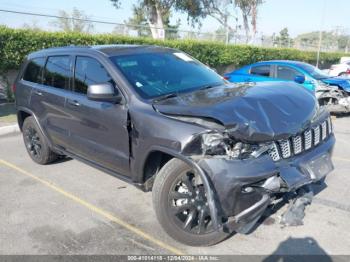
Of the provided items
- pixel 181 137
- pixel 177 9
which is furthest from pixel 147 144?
pixel 177 9

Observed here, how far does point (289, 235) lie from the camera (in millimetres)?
3691

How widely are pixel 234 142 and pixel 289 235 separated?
3.95ft

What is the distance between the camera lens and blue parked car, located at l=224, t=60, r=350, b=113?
31.7 feet

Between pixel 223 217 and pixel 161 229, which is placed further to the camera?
pixel 161 229

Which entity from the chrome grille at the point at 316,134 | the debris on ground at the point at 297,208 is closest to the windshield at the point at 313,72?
the chrome grille at the point at 316,134

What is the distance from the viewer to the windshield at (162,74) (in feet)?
13.6

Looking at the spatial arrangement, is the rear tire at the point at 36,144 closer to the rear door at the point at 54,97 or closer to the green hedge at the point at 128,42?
the rear door at the point at 54,97

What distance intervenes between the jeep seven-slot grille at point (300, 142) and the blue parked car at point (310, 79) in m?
5.20

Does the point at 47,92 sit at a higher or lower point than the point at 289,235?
higher

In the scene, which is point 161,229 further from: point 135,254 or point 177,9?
point 177,9

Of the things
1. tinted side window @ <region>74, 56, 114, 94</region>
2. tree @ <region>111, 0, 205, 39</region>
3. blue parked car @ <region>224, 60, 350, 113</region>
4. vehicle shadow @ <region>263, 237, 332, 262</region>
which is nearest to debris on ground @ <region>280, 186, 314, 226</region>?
vehicle shadow @ <region>263, 237, 332, 262</region>

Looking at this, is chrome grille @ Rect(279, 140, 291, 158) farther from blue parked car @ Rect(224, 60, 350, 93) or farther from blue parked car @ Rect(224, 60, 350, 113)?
blue parked car @ Rect(224, 60, 350, 93)

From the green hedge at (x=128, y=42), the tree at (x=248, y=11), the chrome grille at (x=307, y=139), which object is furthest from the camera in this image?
the tree at (x=248, y=11)

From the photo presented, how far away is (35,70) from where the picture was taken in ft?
19.2
